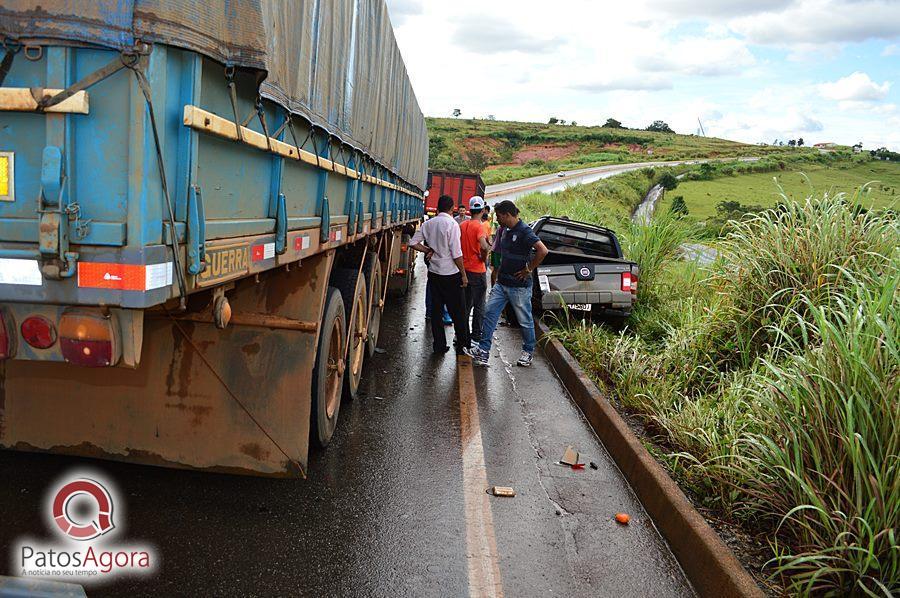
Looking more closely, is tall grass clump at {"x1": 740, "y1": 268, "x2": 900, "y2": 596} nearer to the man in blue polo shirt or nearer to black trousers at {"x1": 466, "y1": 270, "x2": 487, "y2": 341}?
the man in blue polo shirt

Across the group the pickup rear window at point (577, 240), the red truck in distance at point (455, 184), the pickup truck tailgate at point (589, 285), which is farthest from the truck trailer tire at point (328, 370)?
the red truck in distance at point (455, 184)

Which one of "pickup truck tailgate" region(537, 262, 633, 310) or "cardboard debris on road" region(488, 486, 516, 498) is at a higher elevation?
"pickup truck tailgate" region(537, 262, 633, 310)

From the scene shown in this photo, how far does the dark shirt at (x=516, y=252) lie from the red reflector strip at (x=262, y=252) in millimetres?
4635

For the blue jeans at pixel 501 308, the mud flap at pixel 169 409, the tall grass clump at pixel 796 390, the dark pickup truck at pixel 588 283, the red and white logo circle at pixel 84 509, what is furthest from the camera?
the dark pickup truck at pixel 588 283

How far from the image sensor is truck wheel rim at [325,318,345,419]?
501 centimetres

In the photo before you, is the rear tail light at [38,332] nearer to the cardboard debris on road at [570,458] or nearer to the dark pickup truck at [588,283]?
the cardboard debris on road at [570,458]

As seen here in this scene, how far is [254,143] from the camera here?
2715 mm

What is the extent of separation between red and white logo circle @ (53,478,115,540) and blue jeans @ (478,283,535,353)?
4.67 meters

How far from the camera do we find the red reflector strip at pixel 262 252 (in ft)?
9.67

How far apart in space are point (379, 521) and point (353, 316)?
209 centimetres

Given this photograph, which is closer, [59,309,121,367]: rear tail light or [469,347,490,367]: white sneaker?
[59,309,121,367]: rear tail light

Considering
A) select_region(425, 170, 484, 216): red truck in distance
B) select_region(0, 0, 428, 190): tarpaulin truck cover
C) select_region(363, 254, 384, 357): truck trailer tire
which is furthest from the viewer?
select_region(425, 170, 484, 216): red truck in distance

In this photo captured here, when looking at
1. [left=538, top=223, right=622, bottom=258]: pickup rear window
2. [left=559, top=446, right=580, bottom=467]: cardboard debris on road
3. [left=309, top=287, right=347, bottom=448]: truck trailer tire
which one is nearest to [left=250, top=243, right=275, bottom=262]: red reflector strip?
[left=309, top=287, right=347, bottom=448]: truck trailer tire

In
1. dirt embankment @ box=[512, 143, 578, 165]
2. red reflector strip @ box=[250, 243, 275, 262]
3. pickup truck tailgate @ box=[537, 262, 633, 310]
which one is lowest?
pickup truck tailgate @ box=[537, 262, 633, 310]
